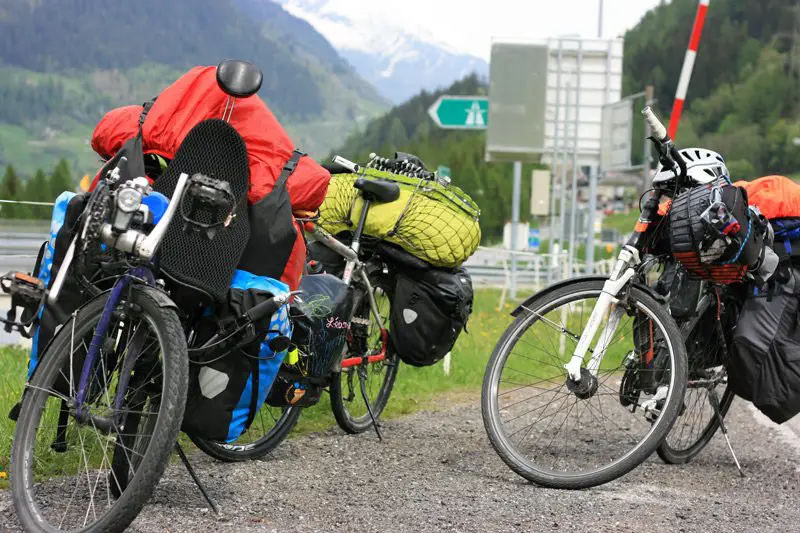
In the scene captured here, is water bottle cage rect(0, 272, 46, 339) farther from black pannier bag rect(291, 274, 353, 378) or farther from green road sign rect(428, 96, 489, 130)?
green road sign rect(428, 96, 489, 130)

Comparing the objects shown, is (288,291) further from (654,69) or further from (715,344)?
(654,69)

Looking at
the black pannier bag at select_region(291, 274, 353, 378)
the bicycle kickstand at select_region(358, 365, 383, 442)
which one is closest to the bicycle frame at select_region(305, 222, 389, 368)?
the bicycle kickstand at select_region(358, 365, 383, 442)

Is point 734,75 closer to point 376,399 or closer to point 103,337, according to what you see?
point 376,399

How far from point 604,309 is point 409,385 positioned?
11.0 feet

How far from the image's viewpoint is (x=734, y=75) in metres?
161

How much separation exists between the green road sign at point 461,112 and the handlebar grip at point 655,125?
1213 cm

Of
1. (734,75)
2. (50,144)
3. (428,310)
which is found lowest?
(50,144)

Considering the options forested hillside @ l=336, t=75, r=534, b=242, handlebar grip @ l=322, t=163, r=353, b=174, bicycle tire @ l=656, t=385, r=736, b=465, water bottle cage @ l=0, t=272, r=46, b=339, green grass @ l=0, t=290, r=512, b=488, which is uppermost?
handlebar grip @ l=322, t=163, r=353, b=174

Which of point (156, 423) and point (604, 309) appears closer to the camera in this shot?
point (156, 423)

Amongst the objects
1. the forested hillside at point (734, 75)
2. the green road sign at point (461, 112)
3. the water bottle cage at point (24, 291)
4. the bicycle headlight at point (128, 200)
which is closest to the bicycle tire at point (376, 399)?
the water bottle cage at point (24, 291)

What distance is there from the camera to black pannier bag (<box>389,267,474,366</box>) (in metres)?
5.88

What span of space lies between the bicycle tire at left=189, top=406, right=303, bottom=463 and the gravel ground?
61 mm

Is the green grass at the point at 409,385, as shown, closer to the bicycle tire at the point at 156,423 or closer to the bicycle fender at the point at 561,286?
the bicycle tire at the point at 156,423

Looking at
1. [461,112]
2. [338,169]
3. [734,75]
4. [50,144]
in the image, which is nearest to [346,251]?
[338,169]
